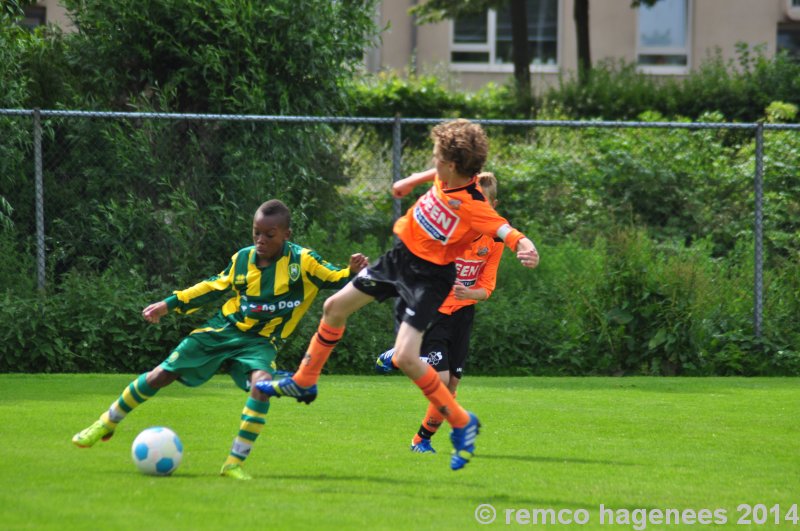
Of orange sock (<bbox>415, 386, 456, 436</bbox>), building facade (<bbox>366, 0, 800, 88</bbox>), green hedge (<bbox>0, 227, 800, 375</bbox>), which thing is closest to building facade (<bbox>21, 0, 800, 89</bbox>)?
building facade (<bbox>366, 0, 800, 88</bbox>)

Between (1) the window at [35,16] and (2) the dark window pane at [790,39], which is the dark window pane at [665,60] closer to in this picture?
(2) the dark window pane at [790,39]

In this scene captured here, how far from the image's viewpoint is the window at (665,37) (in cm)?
2750

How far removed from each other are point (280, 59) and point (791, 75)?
526 inches

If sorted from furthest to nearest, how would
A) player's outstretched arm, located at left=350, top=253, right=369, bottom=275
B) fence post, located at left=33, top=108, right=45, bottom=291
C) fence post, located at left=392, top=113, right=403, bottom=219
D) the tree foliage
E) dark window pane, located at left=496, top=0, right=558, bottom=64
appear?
dark window pane, located at left=496, top=0, right=558, bottom=64, the tree foliage, fence post, located at left=392, top=113, right=403, bottom=219, fence post, located at left=33, top=108, right=45, bottom=291, player's outstretched arm, located at left=350, top=253, right=369, bottom=275

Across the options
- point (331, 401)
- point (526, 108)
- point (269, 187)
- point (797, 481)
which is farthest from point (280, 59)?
point (526, 108)

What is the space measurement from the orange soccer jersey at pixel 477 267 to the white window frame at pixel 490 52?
1996cm

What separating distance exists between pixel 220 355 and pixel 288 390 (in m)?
0.70

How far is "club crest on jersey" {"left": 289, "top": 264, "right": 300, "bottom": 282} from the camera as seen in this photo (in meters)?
6.41

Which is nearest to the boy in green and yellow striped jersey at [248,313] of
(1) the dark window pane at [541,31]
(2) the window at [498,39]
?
(2) the window at [498,39]

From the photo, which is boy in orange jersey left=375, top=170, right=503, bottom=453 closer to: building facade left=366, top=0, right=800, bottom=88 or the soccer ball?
the soccer ball

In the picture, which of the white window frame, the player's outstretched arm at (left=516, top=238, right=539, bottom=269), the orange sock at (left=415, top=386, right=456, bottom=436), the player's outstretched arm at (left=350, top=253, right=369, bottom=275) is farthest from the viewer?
the white window frame

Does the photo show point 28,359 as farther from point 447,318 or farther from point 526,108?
point 526,108

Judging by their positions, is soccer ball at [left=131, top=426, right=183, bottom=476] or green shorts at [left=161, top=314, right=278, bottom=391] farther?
green shorts at [left=161, top=314, right=278, bottom=391]

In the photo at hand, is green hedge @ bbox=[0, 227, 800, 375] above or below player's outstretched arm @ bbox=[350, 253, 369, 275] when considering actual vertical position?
below
